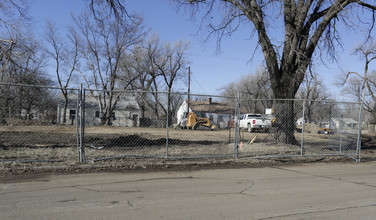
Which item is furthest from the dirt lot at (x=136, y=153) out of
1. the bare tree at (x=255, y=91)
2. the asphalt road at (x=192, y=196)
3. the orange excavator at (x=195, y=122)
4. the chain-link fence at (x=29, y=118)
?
the bare tree at (x=255, y=91)

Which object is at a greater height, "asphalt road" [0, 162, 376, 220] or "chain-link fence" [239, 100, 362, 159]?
"chain-link fence" [239, 100, 362, 159]

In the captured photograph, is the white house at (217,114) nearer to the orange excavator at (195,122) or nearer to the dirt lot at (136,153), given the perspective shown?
the orange excavator at (195,122)

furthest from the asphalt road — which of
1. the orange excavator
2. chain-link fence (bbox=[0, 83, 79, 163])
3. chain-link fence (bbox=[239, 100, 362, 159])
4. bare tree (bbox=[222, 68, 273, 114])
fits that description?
bare tree (bbox=[222, 68, 273, 114])

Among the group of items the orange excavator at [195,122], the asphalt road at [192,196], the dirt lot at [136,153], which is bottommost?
the asphalt road at [192,196]

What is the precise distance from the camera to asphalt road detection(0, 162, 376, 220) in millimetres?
Answer: 4207

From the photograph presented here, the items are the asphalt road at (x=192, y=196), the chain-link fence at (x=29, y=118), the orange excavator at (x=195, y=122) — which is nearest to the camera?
the asphalt road at (x=192, y=196)

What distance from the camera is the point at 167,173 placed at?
6.97 meters

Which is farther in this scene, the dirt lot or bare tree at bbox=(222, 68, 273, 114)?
bare tree at bbox=(222, 68, 273, 114)

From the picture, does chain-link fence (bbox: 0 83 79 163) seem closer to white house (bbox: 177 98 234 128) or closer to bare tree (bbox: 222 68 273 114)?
white house (bbox: 177 98 234 128)

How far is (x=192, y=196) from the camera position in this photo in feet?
16.8

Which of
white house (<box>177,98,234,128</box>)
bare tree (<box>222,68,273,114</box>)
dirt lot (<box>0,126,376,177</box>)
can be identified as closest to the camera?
dirt lot (<box>0,126,376,177</box>)

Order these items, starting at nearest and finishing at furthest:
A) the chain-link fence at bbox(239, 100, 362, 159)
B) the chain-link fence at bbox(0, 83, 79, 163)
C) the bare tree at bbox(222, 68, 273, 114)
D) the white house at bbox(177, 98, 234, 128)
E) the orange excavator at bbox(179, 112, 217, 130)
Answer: the chain-link fence at bbox(0, 83, 79, 163) < the chain-link fence at bbox(239, 100, 362, 159) < the white house at bbox(177, 98, 234, 128) < the orange excavator at bbox(179, 112, 217, 130) < the bare tree at bbox(222, 68, 273, 114)

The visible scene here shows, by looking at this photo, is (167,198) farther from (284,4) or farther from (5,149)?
(284,4)

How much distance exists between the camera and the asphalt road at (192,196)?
13.8ft
